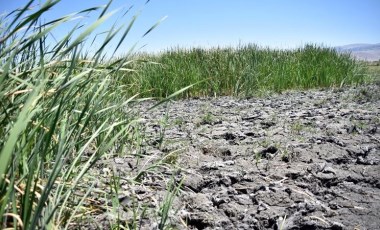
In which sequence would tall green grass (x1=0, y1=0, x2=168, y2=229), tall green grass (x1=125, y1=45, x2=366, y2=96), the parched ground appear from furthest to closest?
tall green grass (x1=125, y1=45, x2=366, y2=96) → the parched ground → tall green grass (x1=0, y1=0, x2=168, y2=229)

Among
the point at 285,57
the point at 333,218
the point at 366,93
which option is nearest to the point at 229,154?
the point at 333,218

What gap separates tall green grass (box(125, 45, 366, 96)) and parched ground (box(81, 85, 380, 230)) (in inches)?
120

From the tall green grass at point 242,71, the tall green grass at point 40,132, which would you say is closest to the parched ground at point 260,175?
the tall green grass at point 40,132

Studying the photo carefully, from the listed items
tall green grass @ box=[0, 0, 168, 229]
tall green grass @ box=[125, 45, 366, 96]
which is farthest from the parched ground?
tall green grass @ box=[125, 45, 366, 96]

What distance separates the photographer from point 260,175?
1.92 meters

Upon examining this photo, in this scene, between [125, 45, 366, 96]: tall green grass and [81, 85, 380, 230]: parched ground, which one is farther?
[125, 45, 366, 96]: tall green grass

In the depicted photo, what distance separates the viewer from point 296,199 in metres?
1.62

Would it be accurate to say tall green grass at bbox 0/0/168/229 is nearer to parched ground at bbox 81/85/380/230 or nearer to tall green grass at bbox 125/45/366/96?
parched ground at bbox 81/85/380/230

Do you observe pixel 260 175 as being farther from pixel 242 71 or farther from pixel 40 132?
pixel 242 71

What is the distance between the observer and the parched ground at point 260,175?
1.41 metres

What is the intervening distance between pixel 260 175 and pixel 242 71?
4664 millimetres

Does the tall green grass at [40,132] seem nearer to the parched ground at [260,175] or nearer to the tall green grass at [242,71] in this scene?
the parched ground at [260,175]

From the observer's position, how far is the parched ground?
55.6 inches

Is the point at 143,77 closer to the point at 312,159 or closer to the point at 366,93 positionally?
the point at 366,93
